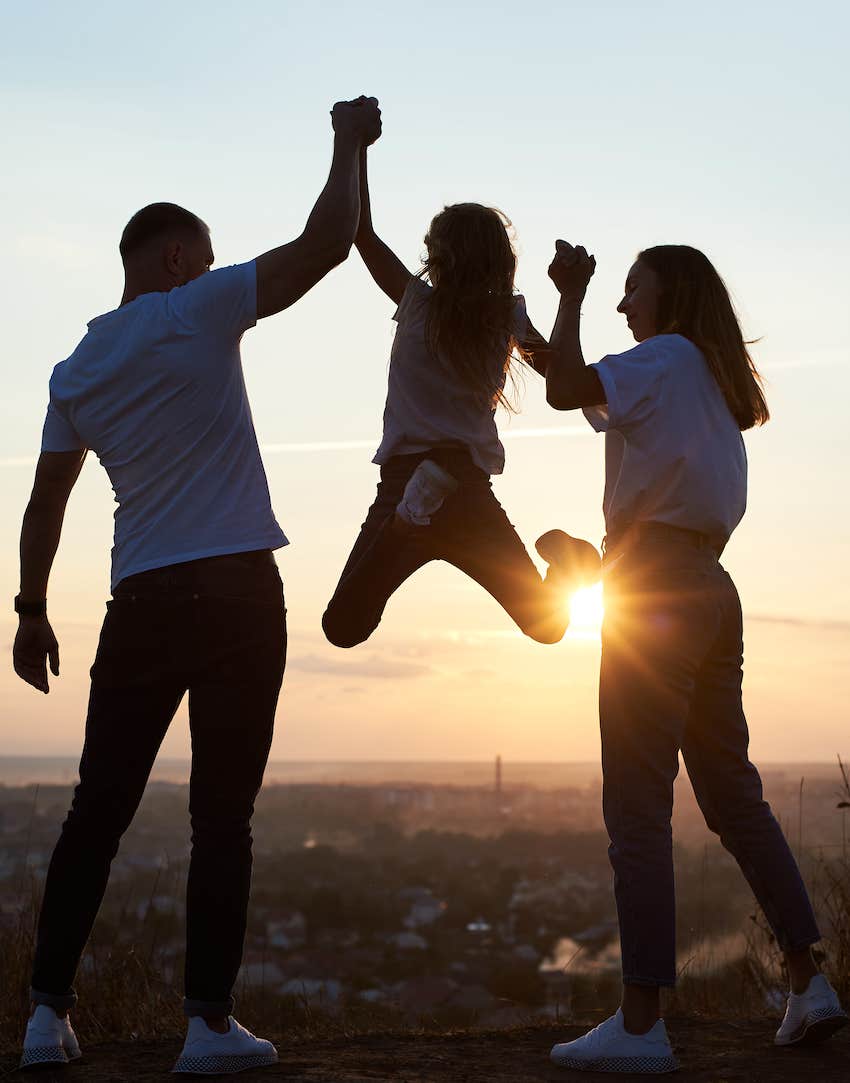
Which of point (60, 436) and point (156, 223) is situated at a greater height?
point (156, 223)

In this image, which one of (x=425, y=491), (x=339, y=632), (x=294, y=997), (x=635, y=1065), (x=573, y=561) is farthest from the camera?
(x=294, y=997)

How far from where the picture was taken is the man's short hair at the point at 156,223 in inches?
132

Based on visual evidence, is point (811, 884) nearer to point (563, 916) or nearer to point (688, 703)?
point (688, 703)

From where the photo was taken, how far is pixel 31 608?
11.7 feet

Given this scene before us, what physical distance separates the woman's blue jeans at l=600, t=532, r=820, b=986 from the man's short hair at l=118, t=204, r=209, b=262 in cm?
161

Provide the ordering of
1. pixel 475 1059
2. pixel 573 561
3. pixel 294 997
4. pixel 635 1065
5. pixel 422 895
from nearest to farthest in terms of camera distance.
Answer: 1. pixel 635 1065
2. pixel 475 1059
3. pixel 573 561
4. pixel 294 997
5. pixel 422 895

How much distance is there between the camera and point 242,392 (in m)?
3.29

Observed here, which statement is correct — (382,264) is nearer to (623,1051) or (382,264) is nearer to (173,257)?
(173,257)

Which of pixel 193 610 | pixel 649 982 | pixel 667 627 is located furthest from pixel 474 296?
pixel 649 982

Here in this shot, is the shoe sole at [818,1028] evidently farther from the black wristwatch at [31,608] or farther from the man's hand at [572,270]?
the black wristwatch at [31,608]

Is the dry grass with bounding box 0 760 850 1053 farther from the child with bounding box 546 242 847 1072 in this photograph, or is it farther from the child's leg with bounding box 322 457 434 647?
the child's leg with bounding box 322 457 434 647

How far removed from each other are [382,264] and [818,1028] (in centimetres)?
300

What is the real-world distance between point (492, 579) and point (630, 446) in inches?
38.7

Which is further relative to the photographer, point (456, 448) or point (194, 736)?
point (456, 448)
